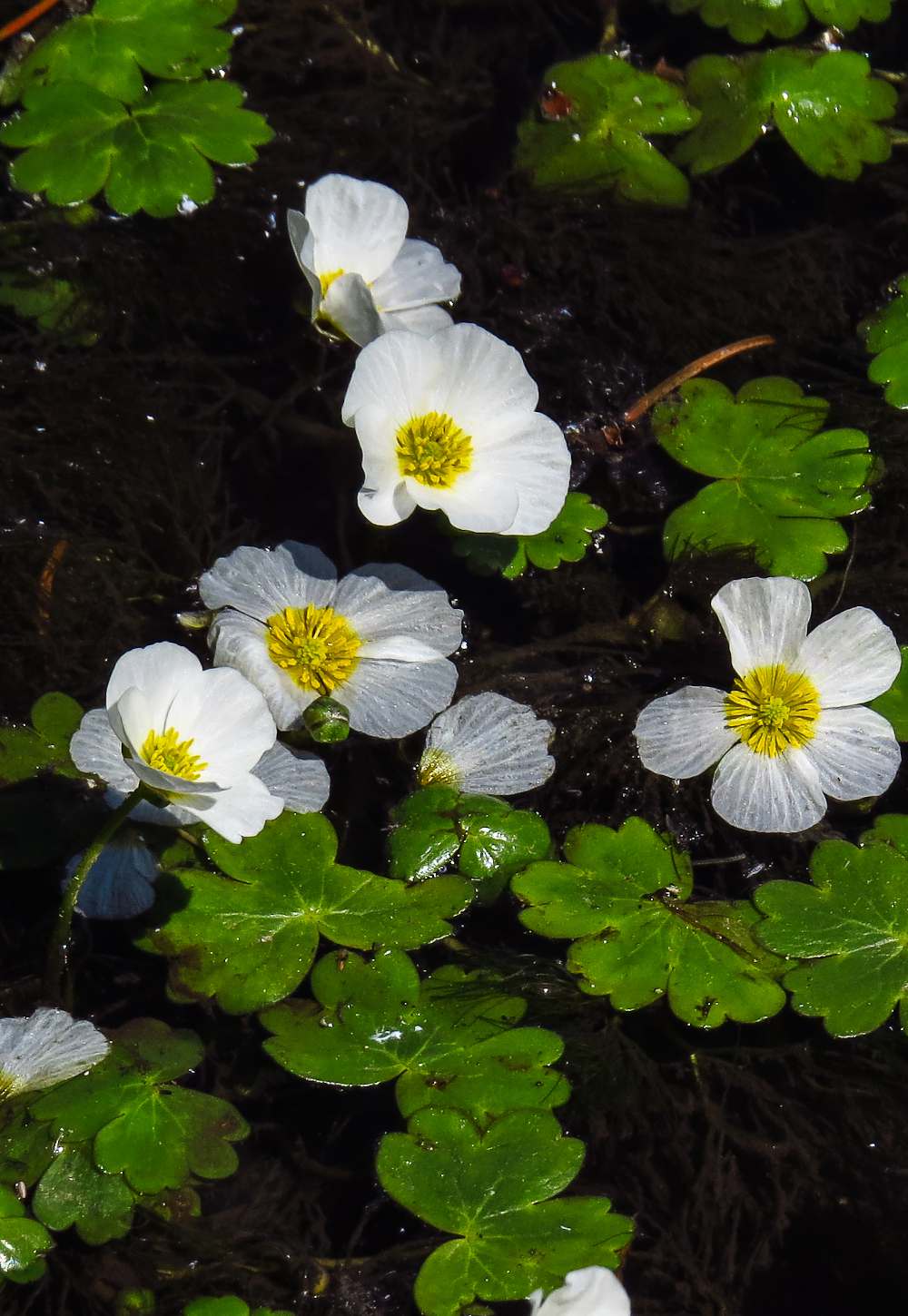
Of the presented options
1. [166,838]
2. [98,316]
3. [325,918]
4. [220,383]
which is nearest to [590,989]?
[325,918]

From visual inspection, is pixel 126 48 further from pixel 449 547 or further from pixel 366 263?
pixel 449 547

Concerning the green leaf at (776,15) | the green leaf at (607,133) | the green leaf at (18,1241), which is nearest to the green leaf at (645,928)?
the green leaf at (18,1241)

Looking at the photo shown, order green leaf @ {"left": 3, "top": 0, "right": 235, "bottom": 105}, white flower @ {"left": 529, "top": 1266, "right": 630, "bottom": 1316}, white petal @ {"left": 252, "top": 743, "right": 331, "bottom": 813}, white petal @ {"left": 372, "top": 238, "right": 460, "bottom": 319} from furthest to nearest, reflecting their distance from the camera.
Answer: green leaf @ {"left": 3, "top": 0, "right": 235, "bottom": 105}
white petal @ {"left": 372, "top": 238, "right": 460, "bottom": 319}
white petal @ {"left": 252, "top": 743, "right": 331, "bottom": 813}
white flower @ {"left": 529, "top": 1266, "right": 630, "bottom": 1316}

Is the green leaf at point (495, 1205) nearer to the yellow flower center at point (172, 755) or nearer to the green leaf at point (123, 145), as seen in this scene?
the yellow flower center at point (172, 755)

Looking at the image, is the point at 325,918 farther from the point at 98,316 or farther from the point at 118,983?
the point at 98,316

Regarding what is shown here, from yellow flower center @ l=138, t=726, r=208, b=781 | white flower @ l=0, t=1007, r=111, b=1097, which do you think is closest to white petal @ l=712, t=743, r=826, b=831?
yellow flower center @ l=138, t=726, r=208, b=781

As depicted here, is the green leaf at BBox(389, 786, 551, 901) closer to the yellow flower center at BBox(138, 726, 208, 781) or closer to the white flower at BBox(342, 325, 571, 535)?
the yellow flower center at BBox(138, 726, 208, 781)
